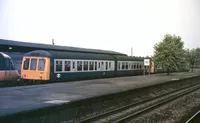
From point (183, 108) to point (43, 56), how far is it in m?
12.2

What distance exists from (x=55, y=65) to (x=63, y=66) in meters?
1.13

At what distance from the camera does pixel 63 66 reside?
2427 centimetres

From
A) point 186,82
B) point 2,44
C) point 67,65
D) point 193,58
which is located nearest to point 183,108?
point 67,65

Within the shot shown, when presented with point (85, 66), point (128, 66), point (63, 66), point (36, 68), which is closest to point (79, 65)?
point (85, 66)

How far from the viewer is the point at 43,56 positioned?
2306 centimetres

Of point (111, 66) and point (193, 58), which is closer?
point (111, 66)

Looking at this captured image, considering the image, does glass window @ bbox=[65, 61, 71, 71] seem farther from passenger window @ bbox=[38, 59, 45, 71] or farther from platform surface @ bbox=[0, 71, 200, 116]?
platform surface @ bbox=[0, 71, 200, 116]

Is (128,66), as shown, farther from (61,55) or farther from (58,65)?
(58,65)

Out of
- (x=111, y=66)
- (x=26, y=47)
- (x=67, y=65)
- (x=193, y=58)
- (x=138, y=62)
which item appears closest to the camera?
(x=67, y=65)

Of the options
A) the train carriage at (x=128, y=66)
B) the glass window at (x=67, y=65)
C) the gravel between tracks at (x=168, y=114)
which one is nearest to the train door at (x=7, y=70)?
the glass window at (x=67, y=65)

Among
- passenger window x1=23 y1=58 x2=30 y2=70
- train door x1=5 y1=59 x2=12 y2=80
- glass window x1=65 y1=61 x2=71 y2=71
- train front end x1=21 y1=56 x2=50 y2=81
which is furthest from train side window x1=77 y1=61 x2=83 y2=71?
train door x1=5 y1=59 x2=12 y2=80

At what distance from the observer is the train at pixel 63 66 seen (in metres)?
22.9

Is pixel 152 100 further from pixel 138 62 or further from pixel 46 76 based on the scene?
pixel 138 62

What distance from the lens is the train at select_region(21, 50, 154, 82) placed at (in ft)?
75.0
